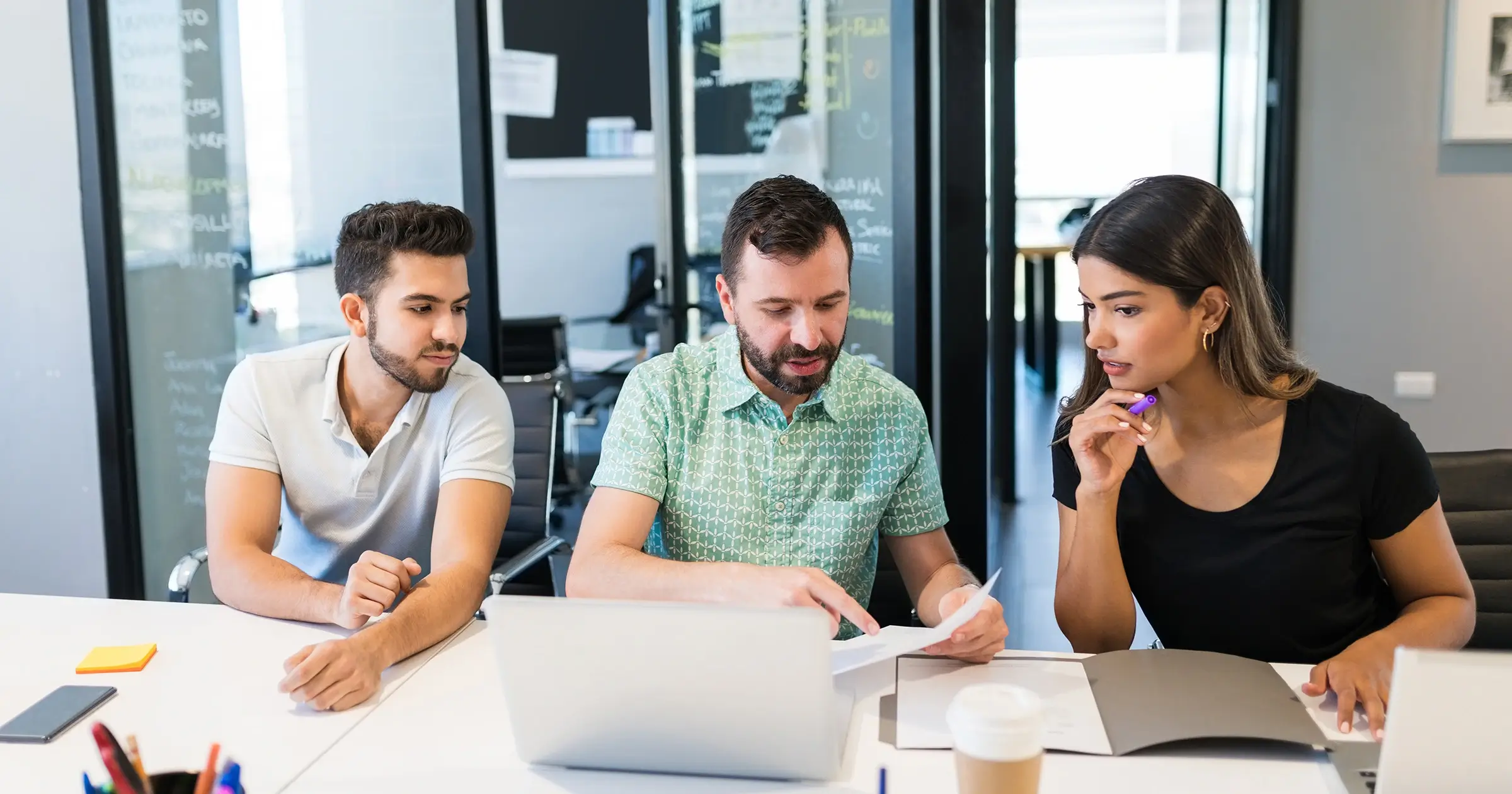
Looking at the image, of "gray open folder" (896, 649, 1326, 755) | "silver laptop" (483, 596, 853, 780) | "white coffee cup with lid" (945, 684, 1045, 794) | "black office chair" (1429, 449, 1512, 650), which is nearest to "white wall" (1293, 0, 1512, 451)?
"black office chair" (1429, 449, 1512, 650)

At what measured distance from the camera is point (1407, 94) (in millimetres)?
3994

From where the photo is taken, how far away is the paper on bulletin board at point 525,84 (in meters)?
6.11

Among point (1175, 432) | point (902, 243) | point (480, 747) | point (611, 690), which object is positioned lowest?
point (480, 747)

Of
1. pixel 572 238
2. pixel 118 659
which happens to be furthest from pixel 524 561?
pixel 572 238

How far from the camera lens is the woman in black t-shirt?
1663 mm

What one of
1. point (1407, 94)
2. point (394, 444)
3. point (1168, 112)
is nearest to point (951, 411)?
point (394, 444)

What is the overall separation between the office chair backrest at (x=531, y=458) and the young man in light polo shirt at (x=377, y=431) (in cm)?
34

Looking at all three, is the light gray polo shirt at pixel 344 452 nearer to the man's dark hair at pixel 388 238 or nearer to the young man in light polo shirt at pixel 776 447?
the man's dark hair at pixel 388 238

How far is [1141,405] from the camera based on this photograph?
5.41 feet

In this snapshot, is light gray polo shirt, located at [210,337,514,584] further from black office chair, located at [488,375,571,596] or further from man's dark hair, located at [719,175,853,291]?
man's dark hair, located at [719,175,853,291]

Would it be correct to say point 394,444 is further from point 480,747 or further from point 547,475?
point 480,747

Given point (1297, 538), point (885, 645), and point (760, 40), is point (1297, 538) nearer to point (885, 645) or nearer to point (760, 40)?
point (885, 645)

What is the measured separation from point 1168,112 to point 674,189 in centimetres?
515

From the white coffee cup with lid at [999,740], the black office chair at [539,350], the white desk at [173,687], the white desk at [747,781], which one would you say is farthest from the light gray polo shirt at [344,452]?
the black office chair at [539,350]
